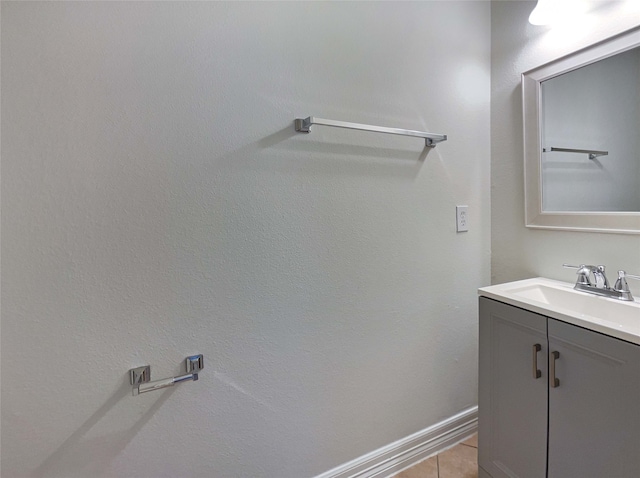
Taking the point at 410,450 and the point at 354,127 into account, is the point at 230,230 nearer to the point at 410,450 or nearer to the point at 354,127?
the point at 354,127

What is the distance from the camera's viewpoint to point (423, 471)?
1.36 meters

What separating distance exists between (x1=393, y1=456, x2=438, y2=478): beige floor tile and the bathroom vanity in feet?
0.67

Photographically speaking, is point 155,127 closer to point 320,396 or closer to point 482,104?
point 320,396

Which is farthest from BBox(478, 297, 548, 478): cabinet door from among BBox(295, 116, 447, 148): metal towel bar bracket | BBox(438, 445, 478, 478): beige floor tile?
BBox(295, 116, 447, 148): metal towel bar bracket

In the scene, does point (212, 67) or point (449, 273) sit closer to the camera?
point (212, 67)

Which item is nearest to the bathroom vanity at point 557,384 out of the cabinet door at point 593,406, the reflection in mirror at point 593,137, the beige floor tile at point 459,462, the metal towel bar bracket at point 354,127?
the cabinet door at point 593,406

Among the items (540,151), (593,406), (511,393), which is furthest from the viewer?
(540,151)

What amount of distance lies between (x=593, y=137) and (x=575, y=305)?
0.65 meters

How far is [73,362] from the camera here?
0.83 meters

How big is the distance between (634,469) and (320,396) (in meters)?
0.87

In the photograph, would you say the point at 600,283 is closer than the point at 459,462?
Yes

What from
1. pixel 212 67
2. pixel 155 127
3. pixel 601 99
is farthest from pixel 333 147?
pixel 601 99

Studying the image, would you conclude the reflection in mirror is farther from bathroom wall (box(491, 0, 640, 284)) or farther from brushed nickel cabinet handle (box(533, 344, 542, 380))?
brushed nickel cabinet handle (box(533, 344, 542, 380))

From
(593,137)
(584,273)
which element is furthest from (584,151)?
(584,273)
